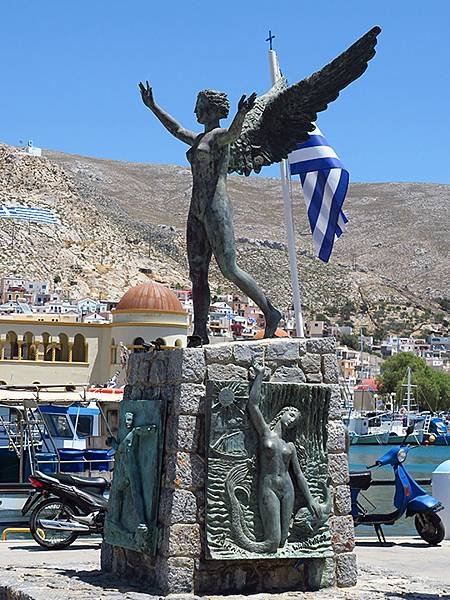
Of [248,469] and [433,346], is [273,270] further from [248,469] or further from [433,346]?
[248,469]

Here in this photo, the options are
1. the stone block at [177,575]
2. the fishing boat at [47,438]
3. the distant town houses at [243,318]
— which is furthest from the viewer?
the distant town houses at [243,318]

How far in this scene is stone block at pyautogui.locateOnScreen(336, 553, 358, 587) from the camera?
355 inches

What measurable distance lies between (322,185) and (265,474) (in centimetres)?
764

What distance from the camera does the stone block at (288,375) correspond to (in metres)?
8.98

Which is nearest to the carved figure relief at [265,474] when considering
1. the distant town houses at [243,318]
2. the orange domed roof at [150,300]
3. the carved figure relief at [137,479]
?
the carved figure relief at [137,479]

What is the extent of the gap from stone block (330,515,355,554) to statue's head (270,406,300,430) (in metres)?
0.85

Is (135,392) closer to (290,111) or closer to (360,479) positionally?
(290,111)

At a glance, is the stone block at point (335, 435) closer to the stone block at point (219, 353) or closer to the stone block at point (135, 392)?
the stone block at point (219, 353)

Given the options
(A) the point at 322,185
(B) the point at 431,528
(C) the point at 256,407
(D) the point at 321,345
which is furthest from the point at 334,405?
(A) the point at 322,185

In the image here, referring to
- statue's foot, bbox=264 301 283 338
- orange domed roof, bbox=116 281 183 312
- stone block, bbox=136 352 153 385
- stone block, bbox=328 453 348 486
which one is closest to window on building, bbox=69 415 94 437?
stone block, bbox=136 352 153 385

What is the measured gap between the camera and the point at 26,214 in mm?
135625

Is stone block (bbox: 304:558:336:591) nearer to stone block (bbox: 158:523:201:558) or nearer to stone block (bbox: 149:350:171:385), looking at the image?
stone block (bbox: 158:523:201:558)

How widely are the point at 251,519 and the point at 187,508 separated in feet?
1.64

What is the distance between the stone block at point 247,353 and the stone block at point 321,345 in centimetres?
41
